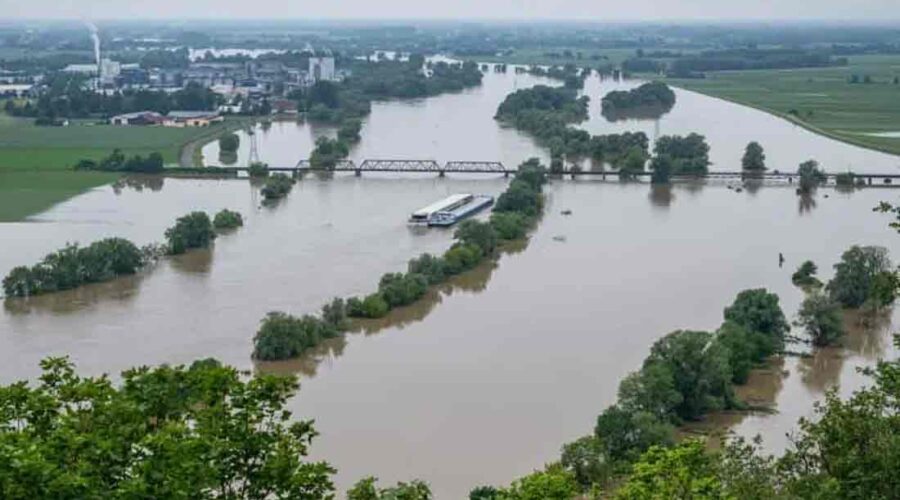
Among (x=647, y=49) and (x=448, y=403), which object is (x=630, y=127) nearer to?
(x=448, y=403)

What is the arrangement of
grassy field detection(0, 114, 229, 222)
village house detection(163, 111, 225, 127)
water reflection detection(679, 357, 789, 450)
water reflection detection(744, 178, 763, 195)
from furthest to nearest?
village house detection(163, 111, 225, 127)
water reflection detection(744, 178, 763, 195)
grassy field detection(0, 114, 229, 222)
water reflection detection(679, 357, 789, 450)

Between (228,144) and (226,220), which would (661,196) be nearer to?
(226,220)

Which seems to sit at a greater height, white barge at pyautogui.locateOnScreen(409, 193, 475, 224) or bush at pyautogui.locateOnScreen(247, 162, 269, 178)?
bush at pyautogui.locateOnScreen(247, 162, 269, 178)

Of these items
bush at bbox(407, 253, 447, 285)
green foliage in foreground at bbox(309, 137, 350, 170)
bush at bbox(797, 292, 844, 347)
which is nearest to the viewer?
bush at bbox(797, 292, 844, 347)

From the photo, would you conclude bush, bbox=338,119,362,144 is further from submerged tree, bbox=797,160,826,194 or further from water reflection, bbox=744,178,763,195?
submerged tree, bbox=797,160,826,194

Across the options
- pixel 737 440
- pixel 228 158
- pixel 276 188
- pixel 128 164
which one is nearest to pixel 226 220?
pixel 276 188

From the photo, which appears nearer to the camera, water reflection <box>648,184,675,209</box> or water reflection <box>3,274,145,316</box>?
water reflection <box>3,274,145,316</box>

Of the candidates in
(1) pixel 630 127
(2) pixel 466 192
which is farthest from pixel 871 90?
(2) pixel 466 192

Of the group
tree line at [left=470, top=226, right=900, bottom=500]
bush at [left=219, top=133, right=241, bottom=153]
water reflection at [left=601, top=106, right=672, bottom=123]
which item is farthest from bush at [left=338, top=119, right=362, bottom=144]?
tree line at [left=470, top=226, right=900, bottom=500]
